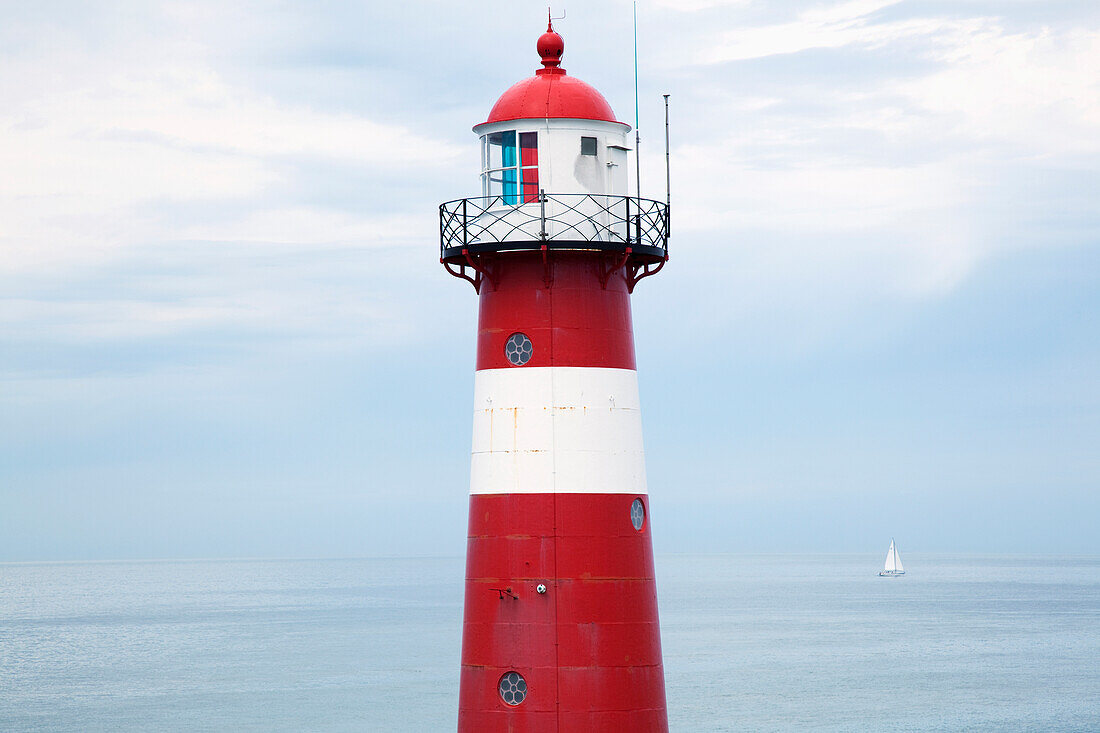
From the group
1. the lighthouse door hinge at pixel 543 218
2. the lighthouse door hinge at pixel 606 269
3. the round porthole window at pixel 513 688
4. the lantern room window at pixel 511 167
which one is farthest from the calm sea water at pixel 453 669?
the lighthouse door hinge at pixel 543 218

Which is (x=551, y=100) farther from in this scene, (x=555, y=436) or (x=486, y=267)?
(x=555, y=436)

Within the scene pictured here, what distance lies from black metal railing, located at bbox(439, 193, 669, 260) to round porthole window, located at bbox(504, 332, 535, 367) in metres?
1.13

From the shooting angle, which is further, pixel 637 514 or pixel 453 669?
pixel 453 669

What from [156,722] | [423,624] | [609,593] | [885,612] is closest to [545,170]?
[609,593]

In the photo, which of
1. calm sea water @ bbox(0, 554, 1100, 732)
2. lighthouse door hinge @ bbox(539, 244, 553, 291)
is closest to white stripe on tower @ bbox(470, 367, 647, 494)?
lighthouse door hinge @ bbox(539, 244, 553, 291)

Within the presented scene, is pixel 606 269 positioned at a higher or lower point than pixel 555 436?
higher

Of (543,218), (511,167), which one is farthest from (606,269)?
(511,167)

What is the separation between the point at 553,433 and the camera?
1675 centimetres

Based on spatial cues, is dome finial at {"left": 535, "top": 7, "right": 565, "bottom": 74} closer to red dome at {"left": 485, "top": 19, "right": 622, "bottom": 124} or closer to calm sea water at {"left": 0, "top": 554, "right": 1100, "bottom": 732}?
red dome at {"left": 485, "top": 19, "right": 622, "bottom": 124}

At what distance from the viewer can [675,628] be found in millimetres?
109062

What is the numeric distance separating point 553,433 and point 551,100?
412cm

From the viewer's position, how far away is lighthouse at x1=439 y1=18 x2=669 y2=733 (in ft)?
54.8

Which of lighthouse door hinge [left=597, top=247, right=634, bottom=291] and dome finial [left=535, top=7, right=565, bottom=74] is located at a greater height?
dome finial [left=535, top=7, right=565, bottom=74]

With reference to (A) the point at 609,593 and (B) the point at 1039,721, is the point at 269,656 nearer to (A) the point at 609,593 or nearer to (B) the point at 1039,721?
(B) the point at 1039,721
